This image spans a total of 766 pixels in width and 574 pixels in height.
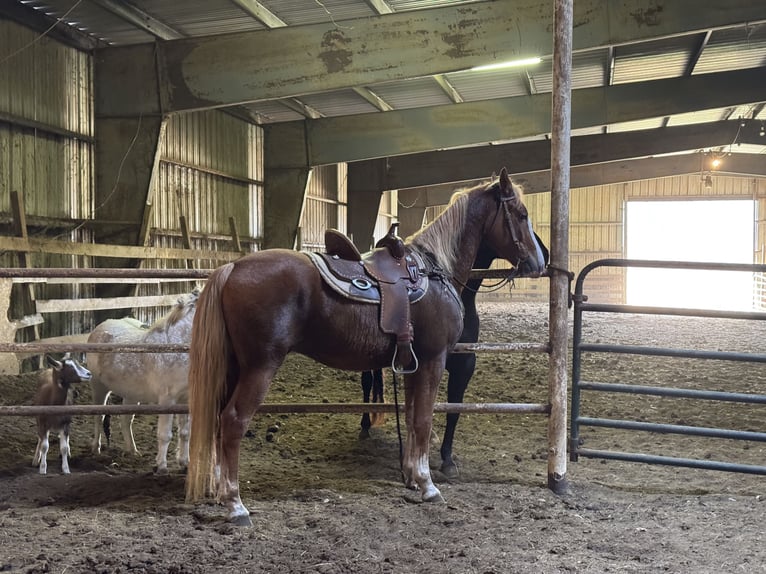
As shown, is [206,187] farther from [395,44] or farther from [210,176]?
[395,44]

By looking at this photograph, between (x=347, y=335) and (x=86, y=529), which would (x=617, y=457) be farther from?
(x=86, y=529)

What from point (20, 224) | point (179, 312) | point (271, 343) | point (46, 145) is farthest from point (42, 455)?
point (46, 145)

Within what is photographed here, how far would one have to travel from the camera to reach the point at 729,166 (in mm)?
22344

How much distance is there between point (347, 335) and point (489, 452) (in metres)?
2.02

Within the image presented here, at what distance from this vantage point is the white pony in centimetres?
473

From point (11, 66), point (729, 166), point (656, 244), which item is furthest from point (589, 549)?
point (656, 244)

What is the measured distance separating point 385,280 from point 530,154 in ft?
42.8

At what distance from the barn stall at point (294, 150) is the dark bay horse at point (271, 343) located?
0.30 metres

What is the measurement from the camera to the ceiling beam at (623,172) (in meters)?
21.1

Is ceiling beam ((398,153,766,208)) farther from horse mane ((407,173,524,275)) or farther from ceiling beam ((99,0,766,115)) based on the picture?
horse mane ((407,173,524,275))

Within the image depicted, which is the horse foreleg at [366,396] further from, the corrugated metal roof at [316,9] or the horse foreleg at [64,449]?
the corrugated metal roof at [316,9]

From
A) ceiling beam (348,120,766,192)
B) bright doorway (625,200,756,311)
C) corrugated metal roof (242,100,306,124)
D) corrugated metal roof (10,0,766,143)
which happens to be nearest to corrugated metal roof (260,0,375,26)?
corrugated metal roof (10,0,766,143)

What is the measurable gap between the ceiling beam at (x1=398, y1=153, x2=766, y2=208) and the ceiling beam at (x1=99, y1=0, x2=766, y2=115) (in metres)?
12.6

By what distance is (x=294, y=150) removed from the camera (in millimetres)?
13969
